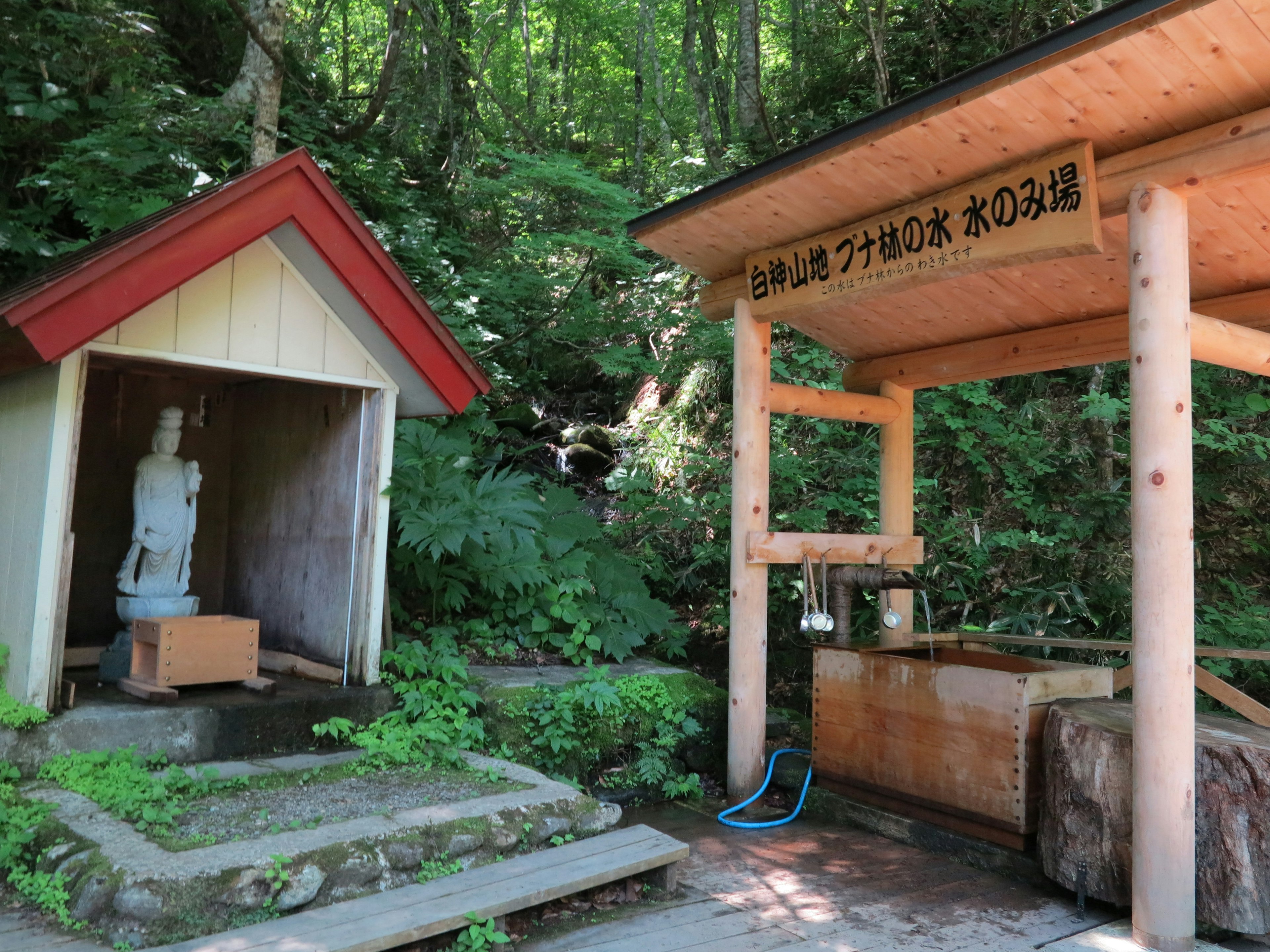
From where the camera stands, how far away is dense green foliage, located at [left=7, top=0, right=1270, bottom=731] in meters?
6.50

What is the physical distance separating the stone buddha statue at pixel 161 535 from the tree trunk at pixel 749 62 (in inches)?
Result: 352

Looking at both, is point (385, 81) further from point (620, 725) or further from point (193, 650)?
point (620, 725)

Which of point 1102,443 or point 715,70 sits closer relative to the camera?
point 1102,443

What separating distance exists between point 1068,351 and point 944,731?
100 inches

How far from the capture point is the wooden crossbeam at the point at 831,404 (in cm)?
568

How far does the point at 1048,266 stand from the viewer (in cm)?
493

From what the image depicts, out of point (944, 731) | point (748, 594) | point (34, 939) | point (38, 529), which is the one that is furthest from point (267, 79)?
point (944, 731)

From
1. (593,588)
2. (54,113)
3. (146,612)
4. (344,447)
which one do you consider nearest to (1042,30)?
(593,588)

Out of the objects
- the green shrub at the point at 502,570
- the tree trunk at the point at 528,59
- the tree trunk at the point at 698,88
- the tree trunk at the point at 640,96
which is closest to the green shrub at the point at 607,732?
the green shrub at the point at 502,570

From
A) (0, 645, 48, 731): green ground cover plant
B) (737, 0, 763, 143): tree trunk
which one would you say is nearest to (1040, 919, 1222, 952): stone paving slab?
(0, 645, 48, 731): green ground cover plant

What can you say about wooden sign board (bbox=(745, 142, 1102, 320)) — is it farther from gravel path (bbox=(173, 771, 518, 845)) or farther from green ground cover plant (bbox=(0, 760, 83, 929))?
green ground cover plant (bbox=(0, 760, 83, 929))

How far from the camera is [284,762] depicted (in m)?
4.46

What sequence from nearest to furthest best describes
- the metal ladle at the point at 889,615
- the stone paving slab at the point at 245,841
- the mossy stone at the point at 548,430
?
the stone paving slab at the point at 245,841 < the metal ladle at the point at 889,615 < the mossy stone at the point at 548,430

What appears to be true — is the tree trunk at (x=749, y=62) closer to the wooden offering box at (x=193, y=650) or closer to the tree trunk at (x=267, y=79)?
the tree trunk at (x=267, y=79)
